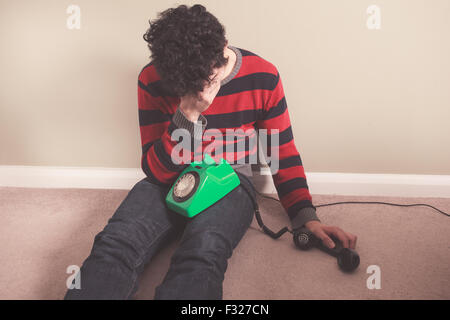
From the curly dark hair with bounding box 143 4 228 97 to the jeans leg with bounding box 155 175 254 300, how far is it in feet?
1.00

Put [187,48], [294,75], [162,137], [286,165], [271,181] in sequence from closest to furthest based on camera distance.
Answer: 1. [187,48]
2. [162,137]
3. [286,165]
4. [294,75]
5. [271,181]

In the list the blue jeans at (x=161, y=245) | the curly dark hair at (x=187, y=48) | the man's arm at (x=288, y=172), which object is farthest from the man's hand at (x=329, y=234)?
the curly dark hair at (x=187, y=48)

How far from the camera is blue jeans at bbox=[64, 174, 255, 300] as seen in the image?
626 millimetres

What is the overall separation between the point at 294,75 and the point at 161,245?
644 mm

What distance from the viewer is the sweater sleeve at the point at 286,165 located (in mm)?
872

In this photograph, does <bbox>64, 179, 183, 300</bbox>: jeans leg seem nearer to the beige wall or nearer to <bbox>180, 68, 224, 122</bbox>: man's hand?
<bbox>180, 68, 224, 122</bbox>: man's hand

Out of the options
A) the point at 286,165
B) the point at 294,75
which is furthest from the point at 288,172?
the point at 294,75

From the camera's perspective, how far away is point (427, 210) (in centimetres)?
105

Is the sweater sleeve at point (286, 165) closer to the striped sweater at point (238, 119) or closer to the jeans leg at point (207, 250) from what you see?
the striped sweater at point (238, 119)

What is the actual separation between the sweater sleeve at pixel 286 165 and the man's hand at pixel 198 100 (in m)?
0.20

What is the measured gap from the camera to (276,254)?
2.86 ft

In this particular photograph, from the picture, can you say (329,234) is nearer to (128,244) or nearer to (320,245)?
(320,245)

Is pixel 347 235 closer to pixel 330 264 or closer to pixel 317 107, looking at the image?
pixel 330 264

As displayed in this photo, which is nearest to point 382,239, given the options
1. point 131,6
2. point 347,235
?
point 347,235
